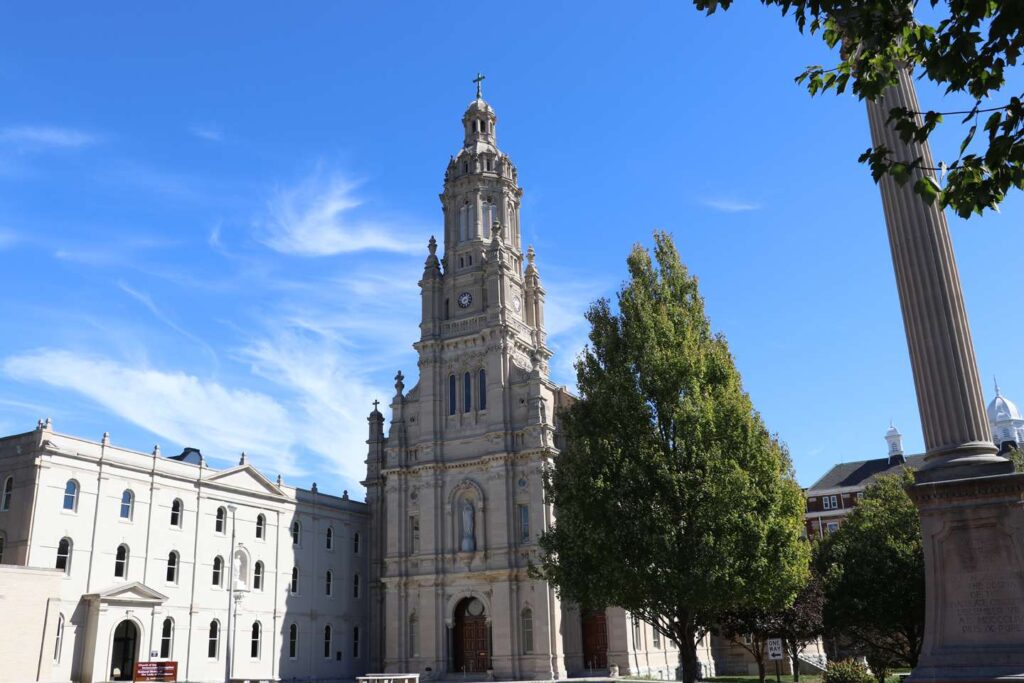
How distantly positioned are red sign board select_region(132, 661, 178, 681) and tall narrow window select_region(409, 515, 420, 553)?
20046 mm

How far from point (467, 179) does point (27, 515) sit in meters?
37.6

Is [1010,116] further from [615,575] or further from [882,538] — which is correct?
[882,538]

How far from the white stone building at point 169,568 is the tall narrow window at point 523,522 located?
15560 millimetres

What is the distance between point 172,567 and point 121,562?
3.65 meters

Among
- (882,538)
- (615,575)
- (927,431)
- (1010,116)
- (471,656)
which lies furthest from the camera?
(471,656)

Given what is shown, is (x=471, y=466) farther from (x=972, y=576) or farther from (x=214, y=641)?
(x=972, y=576)

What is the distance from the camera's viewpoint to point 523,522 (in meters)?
55.4

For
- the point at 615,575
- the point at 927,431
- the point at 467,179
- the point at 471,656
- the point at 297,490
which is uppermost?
the point at 467,179

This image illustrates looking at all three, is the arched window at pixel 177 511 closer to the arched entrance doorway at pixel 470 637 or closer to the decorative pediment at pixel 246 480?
the decorative pediment at pixel 246 480

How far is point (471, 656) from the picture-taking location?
55250mm

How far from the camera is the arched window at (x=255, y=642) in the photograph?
5358cm

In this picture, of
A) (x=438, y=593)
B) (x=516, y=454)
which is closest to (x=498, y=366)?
(x=516, y=454)

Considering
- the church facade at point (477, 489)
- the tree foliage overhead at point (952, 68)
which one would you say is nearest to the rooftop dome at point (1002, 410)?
the church facade at point (477, 489)

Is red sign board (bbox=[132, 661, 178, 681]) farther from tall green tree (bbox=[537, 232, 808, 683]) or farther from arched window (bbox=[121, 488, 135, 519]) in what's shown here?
tall green tree (bbox=[537, 232, 808, 683])
